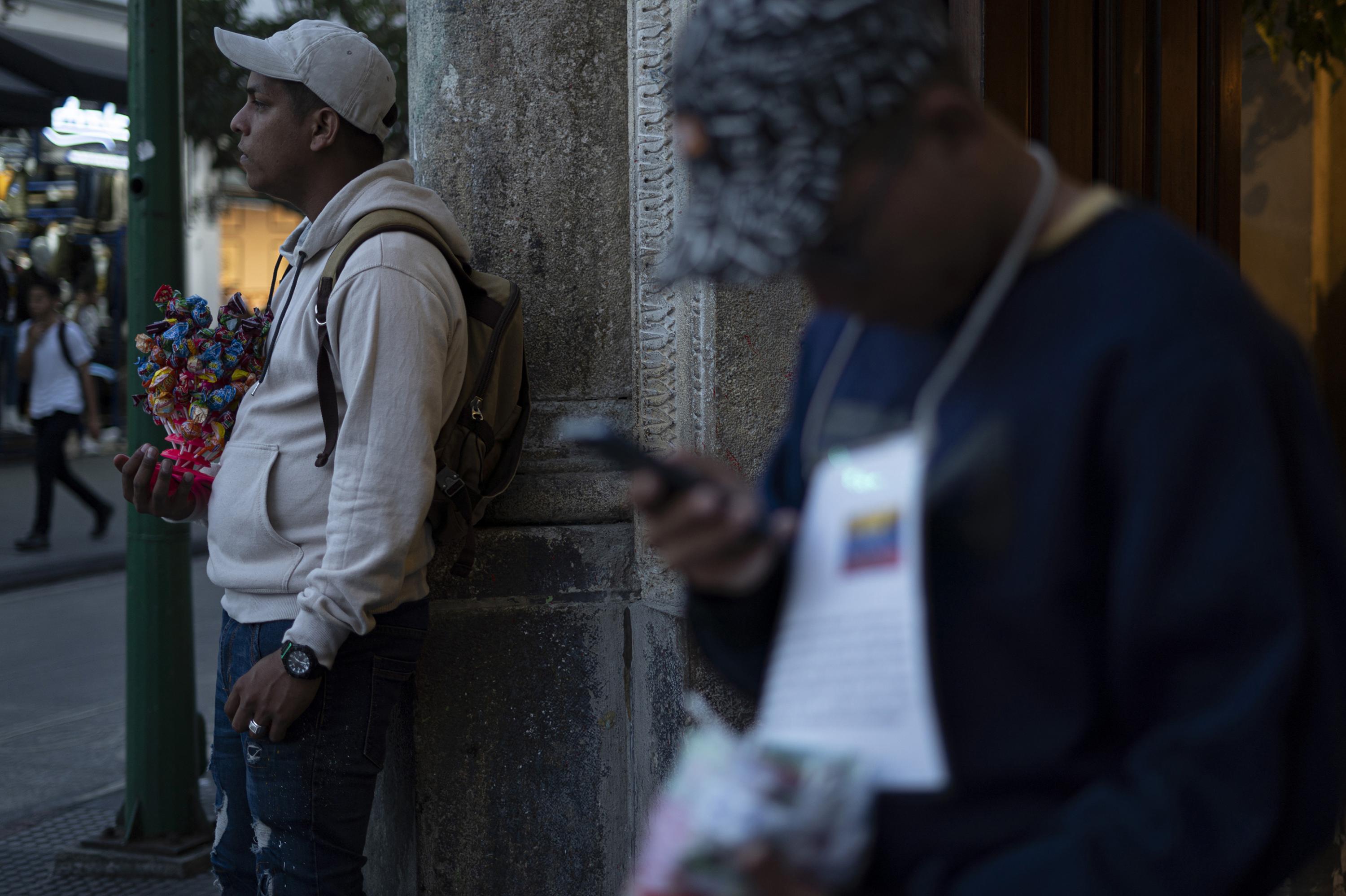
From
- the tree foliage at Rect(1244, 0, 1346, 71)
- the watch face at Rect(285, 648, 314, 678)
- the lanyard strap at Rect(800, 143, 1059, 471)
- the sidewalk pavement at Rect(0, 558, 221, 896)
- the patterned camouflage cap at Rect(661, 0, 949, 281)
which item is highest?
the tree foliage at Rect(1244, 0, 1346, 71)

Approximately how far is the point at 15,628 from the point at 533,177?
21.4ft

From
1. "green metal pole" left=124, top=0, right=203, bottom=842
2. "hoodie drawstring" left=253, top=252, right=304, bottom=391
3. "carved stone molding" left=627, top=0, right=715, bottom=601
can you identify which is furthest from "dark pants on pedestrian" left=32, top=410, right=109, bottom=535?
"hoodie drawstring" left=253, top=252, right=304, bottom=391

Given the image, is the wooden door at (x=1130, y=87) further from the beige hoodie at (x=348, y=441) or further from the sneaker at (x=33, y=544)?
the sneaker at (x=33, y=544)

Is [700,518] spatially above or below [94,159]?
below

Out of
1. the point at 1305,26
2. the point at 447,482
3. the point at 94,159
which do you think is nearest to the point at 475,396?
the point at 447,482

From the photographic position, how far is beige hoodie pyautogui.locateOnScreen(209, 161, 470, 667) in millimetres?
2498

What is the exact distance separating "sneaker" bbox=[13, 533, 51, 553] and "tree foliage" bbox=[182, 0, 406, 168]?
3.90 m

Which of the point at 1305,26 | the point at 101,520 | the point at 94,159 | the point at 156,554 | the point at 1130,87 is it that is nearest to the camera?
the point at 1130,87

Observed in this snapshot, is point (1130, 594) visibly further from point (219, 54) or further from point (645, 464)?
point (219, 54)

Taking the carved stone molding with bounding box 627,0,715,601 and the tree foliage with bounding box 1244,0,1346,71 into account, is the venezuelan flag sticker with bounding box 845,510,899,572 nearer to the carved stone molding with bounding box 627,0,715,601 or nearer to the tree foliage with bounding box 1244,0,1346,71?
the carved stone molding with bounding box 627,0,715,601

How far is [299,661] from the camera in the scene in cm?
250

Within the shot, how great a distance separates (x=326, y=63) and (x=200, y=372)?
707 mm

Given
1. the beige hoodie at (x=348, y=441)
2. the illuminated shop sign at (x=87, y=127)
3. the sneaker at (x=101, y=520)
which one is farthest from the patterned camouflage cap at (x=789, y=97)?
the illuminated shop sign at (x=87, y=127)

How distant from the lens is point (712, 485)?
1.13 metres
